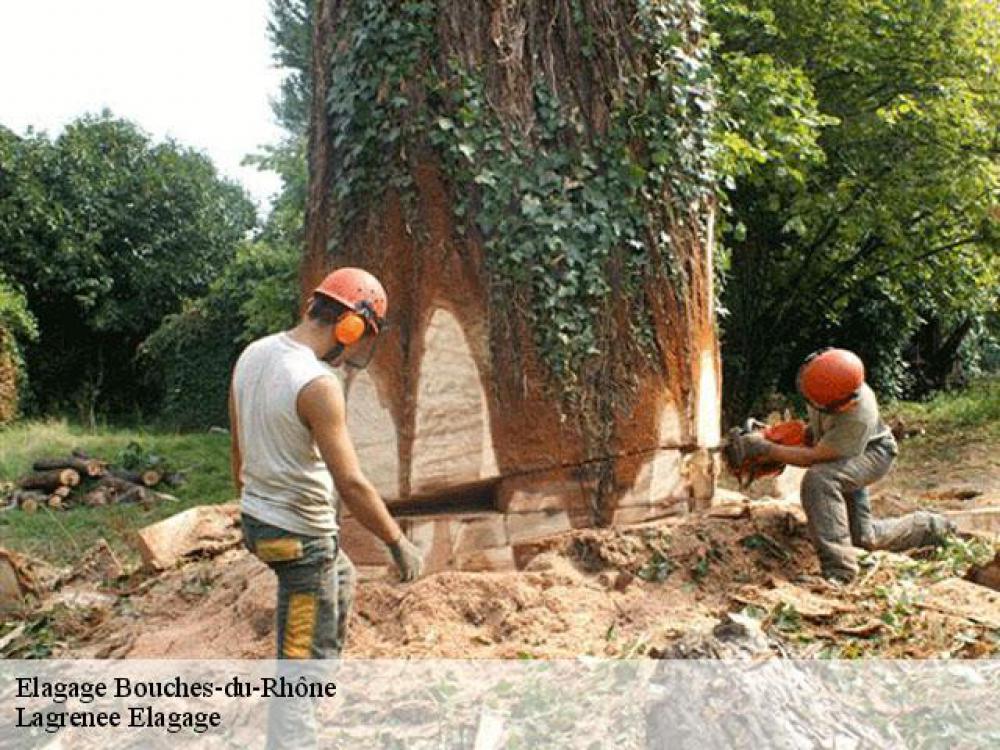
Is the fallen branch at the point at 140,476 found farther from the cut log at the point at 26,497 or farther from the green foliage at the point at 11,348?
the green foliage at the point at 11,348

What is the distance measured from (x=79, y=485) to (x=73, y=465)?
27 centimetres

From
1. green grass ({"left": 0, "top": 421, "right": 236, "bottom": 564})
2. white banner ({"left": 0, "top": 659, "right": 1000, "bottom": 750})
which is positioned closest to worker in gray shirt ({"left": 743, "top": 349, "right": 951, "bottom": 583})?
white banner ({"left": 0, "top": 659, "right": 1000, "bottom": 750})

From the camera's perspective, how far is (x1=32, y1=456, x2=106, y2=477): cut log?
36.3 ft

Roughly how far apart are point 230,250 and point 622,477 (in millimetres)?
16635

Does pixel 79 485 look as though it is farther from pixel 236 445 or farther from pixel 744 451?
pixel 744 451

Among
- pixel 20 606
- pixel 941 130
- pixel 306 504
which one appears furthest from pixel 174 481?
pixel 941 130

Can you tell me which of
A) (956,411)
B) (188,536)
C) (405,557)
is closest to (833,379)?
(405,557)

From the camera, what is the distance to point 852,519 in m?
5.59

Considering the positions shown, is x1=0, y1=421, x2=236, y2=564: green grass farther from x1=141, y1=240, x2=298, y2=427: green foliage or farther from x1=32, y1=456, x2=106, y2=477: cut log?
x1=141, y1=240, x2=298, y2=427: green foliage

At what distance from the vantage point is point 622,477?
498cm

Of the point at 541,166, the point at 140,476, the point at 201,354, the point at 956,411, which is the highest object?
the point at 541,166

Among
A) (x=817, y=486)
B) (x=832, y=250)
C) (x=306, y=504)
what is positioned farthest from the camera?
(x=832, y=250)

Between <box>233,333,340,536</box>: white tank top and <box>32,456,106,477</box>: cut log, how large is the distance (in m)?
8.63

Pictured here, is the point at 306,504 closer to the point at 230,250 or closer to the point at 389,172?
the point at 389,172
